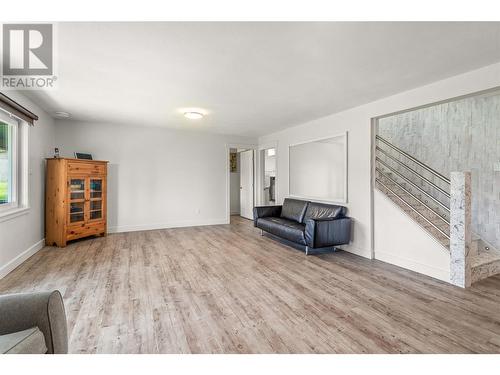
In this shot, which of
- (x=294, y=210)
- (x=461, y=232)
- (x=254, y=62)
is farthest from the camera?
(x=294, y=210)

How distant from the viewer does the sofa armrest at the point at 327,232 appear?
154 inches

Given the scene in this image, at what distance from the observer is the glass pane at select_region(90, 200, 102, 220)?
16.3 feet

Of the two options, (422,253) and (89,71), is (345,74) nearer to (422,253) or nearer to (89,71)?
(422,253)

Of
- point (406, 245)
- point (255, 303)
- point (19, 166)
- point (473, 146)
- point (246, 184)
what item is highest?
point (473, 146)

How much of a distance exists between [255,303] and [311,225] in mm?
1801

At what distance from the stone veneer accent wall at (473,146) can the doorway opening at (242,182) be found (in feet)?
13.3

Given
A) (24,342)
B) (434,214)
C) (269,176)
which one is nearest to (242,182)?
(269,176)

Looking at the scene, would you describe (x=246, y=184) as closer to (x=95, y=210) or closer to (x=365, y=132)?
(x=95, y=210)

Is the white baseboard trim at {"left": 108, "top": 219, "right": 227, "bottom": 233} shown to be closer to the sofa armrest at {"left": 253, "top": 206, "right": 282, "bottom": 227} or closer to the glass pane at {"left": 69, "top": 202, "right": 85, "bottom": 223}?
the glass pane at {"left": 69, "top": 202, "right": 85, "bottom": 223}

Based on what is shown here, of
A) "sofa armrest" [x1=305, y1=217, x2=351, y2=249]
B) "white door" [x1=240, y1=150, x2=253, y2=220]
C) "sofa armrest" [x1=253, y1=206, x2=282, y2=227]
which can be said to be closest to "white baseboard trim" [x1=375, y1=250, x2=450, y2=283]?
"sofa armrest" [x1=305, y1=217, x2=351, y2=249]

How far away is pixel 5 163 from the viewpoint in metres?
3.59

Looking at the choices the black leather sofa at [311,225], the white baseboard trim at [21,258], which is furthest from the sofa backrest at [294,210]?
the white baseboard trim at [21,258]
